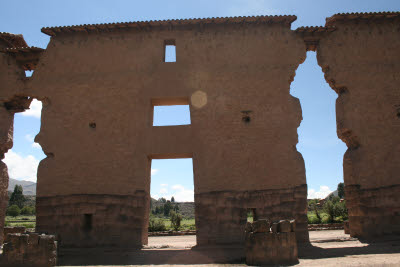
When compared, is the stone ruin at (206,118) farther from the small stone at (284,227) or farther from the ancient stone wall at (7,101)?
the small stone at (284,227)

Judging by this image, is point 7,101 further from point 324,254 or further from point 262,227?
point 324,254

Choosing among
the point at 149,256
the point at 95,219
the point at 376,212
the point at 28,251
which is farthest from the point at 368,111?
the point at 28,251

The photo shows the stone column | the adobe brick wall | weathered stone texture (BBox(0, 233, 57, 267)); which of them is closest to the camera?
weathered stone texture (BBox(0, 233, 57, 267))

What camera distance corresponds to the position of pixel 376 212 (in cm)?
963

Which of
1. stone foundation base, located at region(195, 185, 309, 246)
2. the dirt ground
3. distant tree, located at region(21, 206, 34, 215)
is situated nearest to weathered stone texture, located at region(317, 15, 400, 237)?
the dirt ground

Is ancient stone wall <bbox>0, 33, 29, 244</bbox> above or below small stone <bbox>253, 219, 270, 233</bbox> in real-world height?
above

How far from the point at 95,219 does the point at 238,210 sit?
4386 millimetres

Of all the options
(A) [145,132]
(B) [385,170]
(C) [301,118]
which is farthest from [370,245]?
(A) [145,132]

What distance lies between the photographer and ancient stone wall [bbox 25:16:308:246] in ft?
31.4

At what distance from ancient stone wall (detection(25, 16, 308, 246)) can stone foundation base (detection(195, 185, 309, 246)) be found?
3cm

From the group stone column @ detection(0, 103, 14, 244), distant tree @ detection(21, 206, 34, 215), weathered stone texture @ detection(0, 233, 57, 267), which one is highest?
stone column @ detection(0, 103, 14, 244)

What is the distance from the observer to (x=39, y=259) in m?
7.12

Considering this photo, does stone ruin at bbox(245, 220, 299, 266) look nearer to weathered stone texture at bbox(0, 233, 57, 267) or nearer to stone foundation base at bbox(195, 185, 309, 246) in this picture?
stone foundation base at bbox(195, 185, 309, 246)

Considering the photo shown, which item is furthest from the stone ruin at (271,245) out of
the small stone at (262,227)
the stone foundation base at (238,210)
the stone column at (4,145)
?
the stone column at (4,145)
